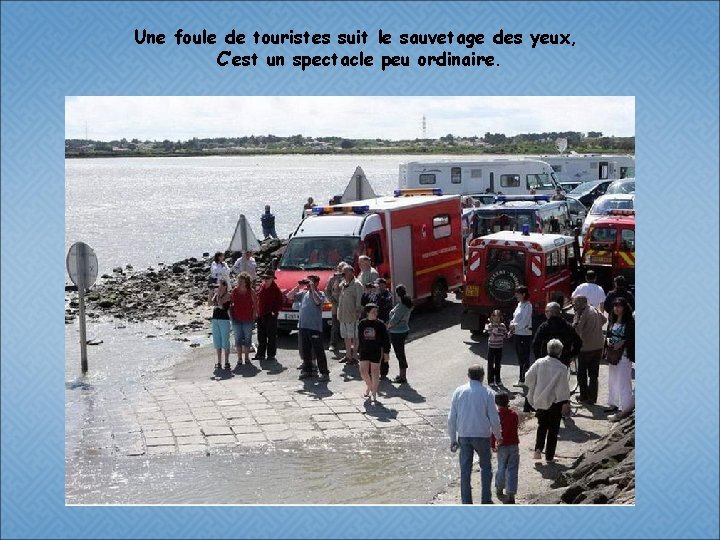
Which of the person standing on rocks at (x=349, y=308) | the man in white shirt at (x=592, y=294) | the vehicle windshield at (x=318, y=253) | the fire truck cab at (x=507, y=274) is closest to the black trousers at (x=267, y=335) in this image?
the person standing on rocks at (x=349, y=308)

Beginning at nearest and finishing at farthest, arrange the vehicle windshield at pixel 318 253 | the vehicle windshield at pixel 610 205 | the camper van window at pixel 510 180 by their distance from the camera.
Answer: the vehicle windshield at pixel 318 253
the vehicle windshield at pixel 610 205
the camper van window at pixel 510 180

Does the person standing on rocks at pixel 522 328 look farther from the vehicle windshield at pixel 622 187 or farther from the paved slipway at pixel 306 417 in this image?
the vehicle windshield at pixel 622 187

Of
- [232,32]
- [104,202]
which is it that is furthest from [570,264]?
[104,202]

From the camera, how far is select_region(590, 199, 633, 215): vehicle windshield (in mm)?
29516

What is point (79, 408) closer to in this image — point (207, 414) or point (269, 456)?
point (207, 414)

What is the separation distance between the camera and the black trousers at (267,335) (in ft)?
56.0

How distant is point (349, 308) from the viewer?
16484 mm

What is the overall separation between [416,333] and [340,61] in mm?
10507

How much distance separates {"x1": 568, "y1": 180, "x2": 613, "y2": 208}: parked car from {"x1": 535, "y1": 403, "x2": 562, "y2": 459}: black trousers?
93.5 ft

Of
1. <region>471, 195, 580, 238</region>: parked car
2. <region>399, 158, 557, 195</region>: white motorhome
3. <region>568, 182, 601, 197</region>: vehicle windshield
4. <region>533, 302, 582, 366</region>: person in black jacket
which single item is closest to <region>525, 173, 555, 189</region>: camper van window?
<region>399, 158, 557, 195</region>: white motorhome

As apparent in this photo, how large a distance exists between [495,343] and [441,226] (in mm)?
7123

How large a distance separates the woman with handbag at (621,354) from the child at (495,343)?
1.65 m

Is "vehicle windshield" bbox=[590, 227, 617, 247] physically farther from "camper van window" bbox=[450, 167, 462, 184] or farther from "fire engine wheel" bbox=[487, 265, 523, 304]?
"camper van window" bbox=[450, 167, 462, 184]

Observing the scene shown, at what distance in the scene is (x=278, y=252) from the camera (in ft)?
108
